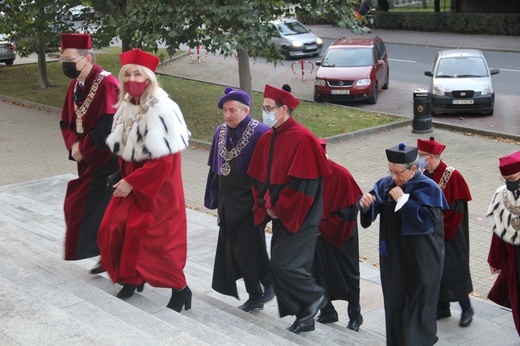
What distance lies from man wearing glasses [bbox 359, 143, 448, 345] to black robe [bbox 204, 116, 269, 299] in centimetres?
112

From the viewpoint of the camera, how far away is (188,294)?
21.9ft

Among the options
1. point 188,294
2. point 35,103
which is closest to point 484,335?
point 188,294

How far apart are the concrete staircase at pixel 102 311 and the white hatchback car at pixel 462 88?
1143cm

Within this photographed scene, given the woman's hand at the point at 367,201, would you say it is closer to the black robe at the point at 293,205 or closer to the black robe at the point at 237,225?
the black robe at the point at 293,205

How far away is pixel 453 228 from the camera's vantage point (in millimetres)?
7609

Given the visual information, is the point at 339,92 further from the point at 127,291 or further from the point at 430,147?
the point at 127,291

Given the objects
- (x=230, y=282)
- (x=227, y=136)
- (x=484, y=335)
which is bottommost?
(x=484, y=335)

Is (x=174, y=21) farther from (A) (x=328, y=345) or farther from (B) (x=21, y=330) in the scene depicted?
(B) (x=21, y=330)

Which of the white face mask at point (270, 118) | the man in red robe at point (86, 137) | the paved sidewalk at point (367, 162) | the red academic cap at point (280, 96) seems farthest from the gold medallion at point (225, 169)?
the paved sidewalk at point (367, 162)

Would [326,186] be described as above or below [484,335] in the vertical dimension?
above

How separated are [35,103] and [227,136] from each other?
1541cm

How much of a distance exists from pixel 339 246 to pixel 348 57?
16431mm

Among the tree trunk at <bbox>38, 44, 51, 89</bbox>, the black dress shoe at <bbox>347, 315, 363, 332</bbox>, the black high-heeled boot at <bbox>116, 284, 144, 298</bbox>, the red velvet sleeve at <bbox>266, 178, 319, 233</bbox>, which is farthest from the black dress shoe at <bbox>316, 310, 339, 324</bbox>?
the tree trunk at <bbox>38, 44, 51, 89</bbox>

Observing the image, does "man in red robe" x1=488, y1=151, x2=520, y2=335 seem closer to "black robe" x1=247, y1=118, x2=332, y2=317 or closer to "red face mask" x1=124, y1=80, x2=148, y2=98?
"black robe" x1=247, y1=118, x2=332, y2=317
